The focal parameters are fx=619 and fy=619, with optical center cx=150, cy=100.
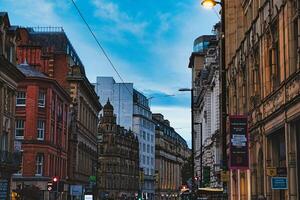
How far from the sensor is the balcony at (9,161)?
4972 centimetres

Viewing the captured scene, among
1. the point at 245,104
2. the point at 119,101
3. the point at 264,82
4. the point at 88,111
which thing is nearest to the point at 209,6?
the point at 264,82

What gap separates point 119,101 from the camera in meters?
158

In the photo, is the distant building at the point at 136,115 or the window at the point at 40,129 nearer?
the window at the point at 40,129

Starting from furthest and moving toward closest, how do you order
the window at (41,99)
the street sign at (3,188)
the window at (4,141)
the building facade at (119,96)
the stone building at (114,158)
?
1. the building facade at (119,96)
2. the stone building at (114,158)
3. the window at (41,99)
4. the window at (4,141)
5. the street sign at (3,188)

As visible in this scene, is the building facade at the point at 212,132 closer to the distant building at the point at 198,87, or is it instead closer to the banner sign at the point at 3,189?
the distant building at the point at 198,87

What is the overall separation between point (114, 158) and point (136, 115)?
88.6ft

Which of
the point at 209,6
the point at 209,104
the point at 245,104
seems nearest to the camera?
the point at 209,6

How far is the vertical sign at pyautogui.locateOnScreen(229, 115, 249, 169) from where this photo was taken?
21.4 m

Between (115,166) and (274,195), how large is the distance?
115 meters

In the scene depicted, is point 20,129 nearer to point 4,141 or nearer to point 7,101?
point 4,141

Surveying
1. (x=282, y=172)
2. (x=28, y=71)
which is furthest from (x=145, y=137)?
(x=282, y=172)

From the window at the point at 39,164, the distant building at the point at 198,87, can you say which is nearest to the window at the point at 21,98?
the window at the point at 39,164

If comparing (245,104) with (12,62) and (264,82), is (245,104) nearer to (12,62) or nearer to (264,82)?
(264,82)

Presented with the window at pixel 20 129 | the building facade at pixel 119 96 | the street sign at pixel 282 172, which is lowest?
the street sign at pixel 282 172
